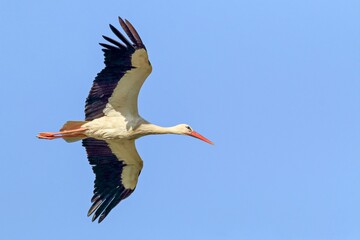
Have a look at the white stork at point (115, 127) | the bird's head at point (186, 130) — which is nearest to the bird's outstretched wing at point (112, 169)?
the white stork at point (115, 127)

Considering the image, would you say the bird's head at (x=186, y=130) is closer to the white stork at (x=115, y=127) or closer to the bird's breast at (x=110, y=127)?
the white stork at (x=115, y=127)

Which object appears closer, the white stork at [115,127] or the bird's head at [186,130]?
the white stork at [115,127]

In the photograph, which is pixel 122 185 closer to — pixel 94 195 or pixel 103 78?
pixel 94 195

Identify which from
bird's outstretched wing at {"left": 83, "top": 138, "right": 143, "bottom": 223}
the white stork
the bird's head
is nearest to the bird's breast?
the white stork

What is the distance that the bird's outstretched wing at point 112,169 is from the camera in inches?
786

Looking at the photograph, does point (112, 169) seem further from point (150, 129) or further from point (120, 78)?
point (120, 78)

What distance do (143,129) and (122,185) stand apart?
144 cm

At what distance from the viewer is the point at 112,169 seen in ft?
66.1

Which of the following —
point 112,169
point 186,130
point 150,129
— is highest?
point 186,130

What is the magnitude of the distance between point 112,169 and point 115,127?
123cm

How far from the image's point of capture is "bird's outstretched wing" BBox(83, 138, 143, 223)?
1995 cm

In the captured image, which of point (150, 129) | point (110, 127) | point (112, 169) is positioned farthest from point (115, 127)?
point (112, 169)

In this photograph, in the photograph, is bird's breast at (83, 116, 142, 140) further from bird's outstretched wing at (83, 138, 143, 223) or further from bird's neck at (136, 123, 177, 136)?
bird's outstretched wing at (83, 138, 143, 223)

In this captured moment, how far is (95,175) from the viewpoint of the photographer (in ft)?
66.2
